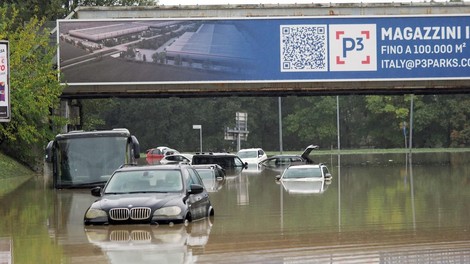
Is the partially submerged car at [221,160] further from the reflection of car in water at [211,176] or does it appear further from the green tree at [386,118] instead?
the green tree at [386,118]

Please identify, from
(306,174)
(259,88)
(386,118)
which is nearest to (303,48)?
(259,88)

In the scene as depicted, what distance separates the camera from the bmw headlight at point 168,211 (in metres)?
20.2

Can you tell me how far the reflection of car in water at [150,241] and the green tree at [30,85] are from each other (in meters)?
27.8

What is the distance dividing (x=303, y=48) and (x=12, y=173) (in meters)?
15.3

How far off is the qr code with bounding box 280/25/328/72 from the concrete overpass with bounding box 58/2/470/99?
59 cm

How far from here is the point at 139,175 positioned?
2191 cm

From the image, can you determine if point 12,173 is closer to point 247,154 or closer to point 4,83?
point 4,83

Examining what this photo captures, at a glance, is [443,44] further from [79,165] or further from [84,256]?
[84,256]

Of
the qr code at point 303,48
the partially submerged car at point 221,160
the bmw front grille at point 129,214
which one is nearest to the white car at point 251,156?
the partially submerged car at point 221,160

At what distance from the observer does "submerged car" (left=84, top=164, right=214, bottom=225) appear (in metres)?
20.1

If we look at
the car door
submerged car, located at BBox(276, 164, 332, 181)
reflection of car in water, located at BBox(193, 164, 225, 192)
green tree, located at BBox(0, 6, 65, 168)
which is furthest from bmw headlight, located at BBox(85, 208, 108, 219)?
green tree, located at BBox(0, 6, 65, 168)

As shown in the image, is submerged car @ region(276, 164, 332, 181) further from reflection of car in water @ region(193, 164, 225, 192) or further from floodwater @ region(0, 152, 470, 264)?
floodwater @ region(0, 152, 470, 264)

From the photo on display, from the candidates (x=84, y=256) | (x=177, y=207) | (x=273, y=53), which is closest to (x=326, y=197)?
(x=177, y=207)

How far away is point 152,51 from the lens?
170 ft
